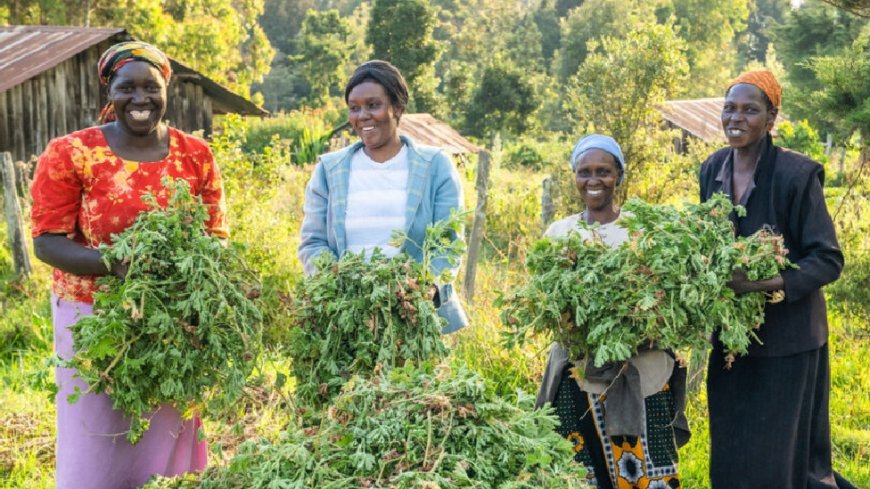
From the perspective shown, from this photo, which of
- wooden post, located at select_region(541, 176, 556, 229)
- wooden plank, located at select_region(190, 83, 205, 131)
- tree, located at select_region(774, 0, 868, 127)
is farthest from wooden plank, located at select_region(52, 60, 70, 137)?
tree, located at select_region(774, 0, 868, 127)

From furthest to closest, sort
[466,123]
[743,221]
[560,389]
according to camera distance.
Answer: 1. [466,123]
2. [560,389]
3. [743,221]

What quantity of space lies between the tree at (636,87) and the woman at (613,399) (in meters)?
3.97

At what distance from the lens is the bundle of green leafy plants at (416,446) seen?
7.92 feet

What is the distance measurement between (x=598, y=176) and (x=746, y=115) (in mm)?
658

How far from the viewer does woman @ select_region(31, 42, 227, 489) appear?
3080 millimetres

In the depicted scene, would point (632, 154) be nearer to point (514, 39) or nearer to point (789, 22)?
point (789, 22)

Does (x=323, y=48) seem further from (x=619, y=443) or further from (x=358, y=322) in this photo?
(x=358, y=322)

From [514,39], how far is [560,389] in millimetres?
38256

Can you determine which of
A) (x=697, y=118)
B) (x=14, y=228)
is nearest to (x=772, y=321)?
(x=14, y=228)

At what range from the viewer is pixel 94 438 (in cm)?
320

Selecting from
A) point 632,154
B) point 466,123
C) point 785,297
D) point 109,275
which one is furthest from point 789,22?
point 109,275

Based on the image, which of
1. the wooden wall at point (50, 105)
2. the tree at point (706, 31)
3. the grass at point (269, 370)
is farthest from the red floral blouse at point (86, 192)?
the tree at point (706, 31)

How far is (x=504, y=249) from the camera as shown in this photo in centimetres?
1127

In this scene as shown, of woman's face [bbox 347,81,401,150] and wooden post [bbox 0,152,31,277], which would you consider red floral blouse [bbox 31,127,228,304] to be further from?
wooden post [bbox 0,152,31,277]
